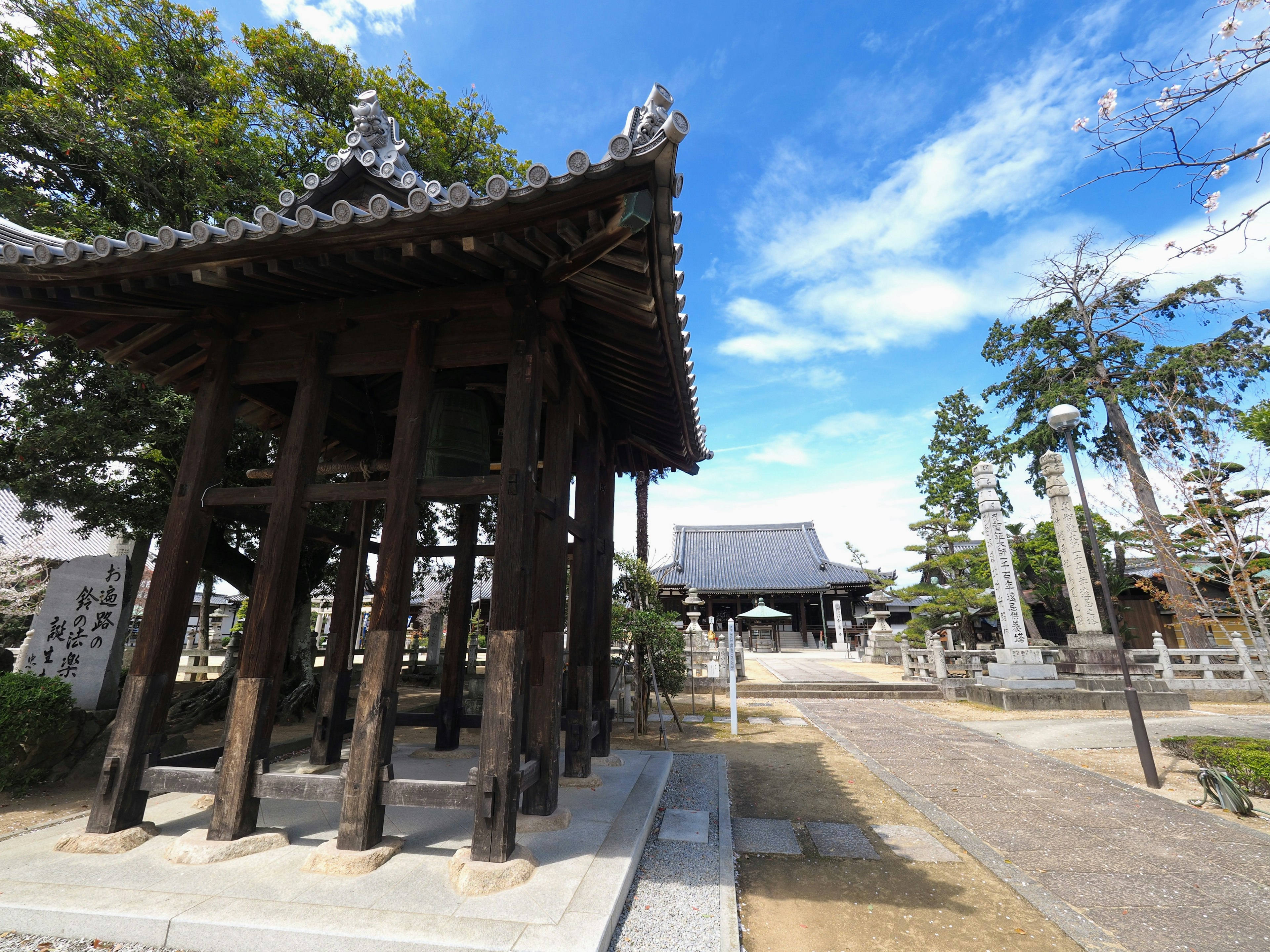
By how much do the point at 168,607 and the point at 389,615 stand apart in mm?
1768

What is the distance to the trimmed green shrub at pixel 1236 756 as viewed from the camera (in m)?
6.86

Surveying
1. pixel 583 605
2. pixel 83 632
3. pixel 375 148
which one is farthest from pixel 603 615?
pixel 83 632

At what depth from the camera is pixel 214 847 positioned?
11.5ft

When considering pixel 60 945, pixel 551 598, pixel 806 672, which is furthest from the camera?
pixel 806 672

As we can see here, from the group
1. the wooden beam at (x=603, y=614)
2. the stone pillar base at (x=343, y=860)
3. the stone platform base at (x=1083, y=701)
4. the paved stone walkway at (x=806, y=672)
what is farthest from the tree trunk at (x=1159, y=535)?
the stone pillar base at (x=343, y=860)

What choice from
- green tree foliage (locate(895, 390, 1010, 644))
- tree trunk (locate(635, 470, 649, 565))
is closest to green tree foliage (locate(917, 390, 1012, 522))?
green tree foliage (locate(895, 390, 1010, 644))

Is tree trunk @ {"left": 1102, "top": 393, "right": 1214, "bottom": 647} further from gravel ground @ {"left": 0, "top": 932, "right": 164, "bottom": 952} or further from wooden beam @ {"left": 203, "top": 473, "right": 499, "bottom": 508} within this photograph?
gravel ground @ {"left": 0, "top": 932, "right": 164, "bottom": 952}

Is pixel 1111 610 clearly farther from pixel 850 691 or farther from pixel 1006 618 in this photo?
pixel 850 691

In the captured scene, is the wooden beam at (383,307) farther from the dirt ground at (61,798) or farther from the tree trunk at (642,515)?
the tree trunk at (642,515)

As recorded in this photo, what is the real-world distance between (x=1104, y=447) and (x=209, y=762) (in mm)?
31170

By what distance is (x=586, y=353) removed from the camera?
5289 mm

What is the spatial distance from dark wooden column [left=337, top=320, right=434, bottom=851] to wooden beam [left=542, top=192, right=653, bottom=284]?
1.17 meters

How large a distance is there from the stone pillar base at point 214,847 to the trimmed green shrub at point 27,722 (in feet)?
13.3

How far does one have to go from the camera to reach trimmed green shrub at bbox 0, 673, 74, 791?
5.86m
